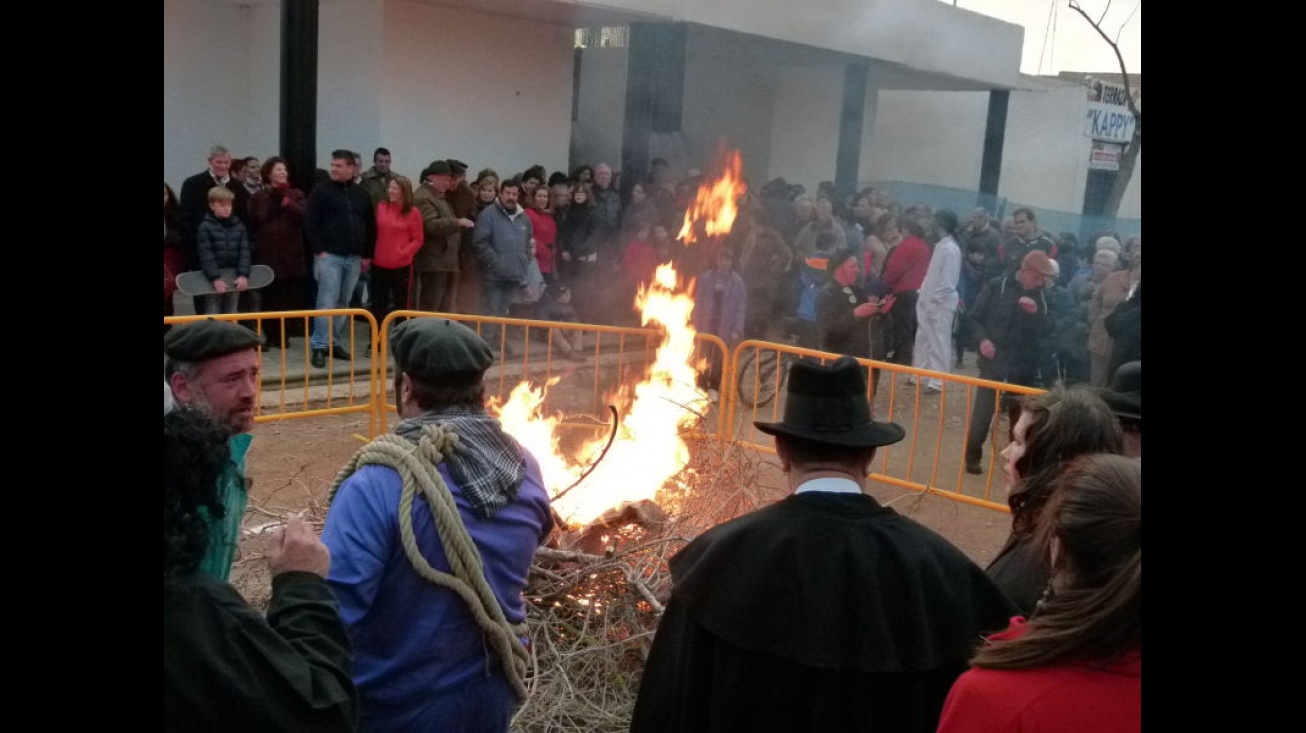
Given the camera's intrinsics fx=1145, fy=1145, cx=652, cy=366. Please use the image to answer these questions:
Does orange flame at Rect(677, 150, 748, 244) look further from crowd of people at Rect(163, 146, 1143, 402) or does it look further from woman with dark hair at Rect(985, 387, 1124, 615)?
woman with dark hair at Rect(985, 387, 1124, 615)

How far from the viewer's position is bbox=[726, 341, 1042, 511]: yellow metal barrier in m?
6.78

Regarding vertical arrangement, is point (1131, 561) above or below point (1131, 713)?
above

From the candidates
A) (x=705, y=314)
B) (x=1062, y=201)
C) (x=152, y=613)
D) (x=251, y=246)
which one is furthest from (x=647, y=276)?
(x=1062, y=201)

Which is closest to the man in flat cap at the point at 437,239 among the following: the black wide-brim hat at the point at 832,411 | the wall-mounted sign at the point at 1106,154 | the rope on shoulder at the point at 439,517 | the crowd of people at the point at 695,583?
the crowd of people at the point at 695,583

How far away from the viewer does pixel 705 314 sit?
33.4 ft

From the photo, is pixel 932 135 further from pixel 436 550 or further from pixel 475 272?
pixel 436 550

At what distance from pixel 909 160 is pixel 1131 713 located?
76.3 ft

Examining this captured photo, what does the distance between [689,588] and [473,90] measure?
10.7m

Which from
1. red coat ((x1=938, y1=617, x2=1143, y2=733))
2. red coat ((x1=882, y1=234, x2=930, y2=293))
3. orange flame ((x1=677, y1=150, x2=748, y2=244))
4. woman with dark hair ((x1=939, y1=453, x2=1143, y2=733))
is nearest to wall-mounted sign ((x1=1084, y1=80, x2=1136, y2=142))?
orange flame ((x1=677, y1=150, x2=748, y2=244))

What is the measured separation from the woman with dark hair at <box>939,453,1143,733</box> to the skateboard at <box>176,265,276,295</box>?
8076 mm

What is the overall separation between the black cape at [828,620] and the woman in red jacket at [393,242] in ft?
25.9

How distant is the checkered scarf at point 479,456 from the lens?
2.67m

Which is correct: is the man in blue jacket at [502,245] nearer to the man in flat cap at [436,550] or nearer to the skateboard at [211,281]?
the skateboard at [211,281]
